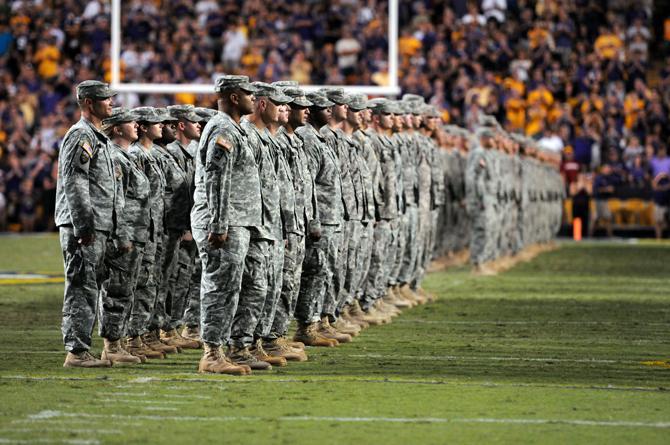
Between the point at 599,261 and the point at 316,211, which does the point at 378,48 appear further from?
the point at 316,211

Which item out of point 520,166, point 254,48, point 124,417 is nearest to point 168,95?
point 254,48

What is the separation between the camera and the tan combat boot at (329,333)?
13297 millimetres

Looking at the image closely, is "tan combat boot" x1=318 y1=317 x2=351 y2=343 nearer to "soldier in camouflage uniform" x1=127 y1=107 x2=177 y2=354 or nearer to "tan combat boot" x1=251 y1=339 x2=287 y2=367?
"soldier in camouflage uniform" x1=127 y1=107 x2=177 y2=354

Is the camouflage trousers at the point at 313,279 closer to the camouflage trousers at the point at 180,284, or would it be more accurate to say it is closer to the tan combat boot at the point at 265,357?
the camouflage trousers at the point at 180,284

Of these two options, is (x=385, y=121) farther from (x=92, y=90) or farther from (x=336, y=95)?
(x=92, y=90)

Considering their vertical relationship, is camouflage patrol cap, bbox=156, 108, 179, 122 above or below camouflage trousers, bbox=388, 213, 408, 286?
above

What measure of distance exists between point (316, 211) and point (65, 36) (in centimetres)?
2122

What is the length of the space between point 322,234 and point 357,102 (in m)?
1.92

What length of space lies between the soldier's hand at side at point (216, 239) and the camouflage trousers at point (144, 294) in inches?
61.9

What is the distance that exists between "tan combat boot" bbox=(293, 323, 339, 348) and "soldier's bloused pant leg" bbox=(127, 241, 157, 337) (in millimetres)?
1477

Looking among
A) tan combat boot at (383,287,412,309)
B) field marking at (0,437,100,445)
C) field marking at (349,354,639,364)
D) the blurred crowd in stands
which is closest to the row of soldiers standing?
field marking at (349,354,639,364)

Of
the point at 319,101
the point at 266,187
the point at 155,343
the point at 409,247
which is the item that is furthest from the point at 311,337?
the point at 409,247

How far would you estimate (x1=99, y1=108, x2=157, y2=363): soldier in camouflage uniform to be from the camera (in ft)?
37.2

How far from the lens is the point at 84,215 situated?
10.8 metres
